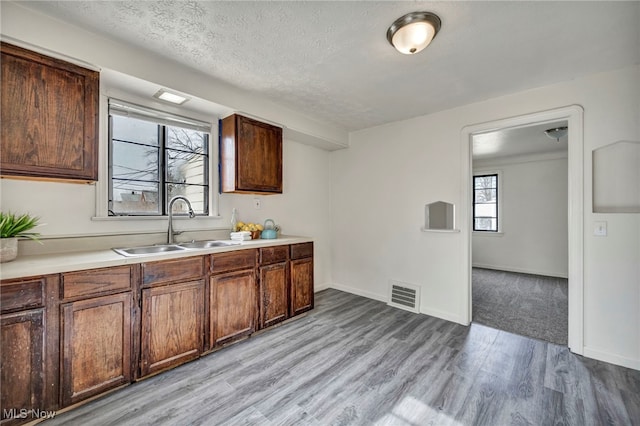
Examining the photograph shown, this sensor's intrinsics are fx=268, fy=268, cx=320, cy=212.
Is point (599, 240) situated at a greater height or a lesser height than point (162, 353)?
greater

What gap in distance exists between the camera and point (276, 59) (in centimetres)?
221

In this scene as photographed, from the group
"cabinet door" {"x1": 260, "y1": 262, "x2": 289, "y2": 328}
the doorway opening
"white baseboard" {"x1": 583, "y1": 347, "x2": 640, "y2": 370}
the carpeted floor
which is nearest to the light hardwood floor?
"white baseboard" {"x1": 583, "y1": 347, "x2": 640, "y2": 370}

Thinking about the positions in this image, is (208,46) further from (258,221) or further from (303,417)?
(303,417)

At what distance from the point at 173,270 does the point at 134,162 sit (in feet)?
3.78

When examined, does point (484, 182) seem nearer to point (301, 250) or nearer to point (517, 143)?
point (517, 143)

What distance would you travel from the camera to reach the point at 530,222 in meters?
5.60

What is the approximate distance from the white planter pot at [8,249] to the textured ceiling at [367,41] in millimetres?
1460

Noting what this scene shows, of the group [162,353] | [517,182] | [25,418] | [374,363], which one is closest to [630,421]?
[374,363]

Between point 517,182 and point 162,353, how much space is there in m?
6.82

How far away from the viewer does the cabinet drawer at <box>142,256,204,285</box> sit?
1.98 m

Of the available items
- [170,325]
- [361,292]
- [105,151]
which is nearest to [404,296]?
[361,292]

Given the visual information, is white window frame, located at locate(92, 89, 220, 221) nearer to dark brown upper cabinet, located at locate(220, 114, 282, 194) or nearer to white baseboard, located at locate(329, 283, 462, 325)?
dark brown upper cabinet, located at locate(220, 114, 282, 194)

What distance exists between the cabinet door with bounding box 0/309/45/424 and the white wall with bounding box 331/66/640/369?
134 inches

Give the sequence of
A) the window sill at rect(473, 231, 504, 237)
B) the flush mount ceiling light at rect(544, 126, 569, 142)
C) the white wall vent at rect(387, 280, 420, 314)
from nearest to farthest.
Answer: the white wall vent at rect(387, 280, 420, 314)
the flush mount ceiling light at rect(544, 126, 569, 142)
the window sill at rect(473, 231, 504, 237)
